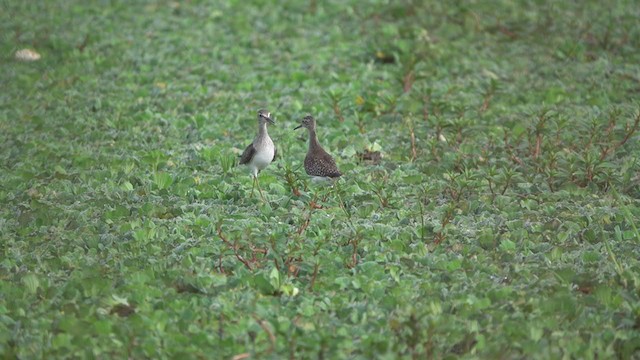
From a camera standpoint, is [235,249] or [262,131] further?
[262,131]

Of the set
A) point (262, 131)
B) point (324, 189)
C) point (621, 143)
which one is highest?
point (262, 131)

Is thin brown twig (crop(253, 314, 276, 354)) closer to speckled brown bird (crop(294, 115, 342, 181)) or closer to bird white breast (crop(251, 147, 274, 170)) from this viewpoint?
speckled brown bird (crop(294, 115, 342, 181))

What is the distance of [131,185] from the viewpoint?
7.87 metres

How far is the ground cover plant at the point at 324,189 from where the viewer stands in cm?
576

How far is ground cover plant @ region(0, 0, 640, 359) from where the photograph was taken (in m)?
5.76

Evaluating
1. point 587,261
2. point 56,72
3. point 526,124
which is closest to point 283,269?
point 587,261

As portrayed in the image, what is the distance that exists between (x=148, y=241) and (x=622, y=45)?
6672 millimetres

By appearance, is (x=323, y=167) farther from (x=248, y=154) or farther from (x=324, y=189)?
(x=248, y=154)

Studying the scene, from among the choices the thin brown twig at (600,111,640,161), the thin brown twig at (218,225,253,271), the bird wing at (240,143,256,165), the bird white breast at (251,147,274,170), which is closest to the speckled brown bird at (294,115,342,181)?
the bird white breast at (251,147,274,170)

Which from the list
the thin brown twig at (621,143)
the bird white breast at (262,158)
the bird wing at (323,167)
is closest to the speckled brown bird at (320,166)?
the bird wing at (323,167)

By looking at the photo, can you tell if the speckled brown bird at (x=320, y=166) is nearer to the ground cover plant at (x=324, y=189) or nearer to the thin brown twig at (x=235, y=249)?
the ground cover plant at (x=324, y=189)

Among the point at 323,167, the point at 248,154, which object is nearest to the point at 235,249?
the point at 323,167

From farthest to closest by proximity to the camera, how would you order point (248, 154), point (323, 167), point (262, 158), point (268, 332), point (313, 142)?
1. point (313, 142)
2. point (248, 154)
3. point (262, 158)
4. point (323, 167)
5. point (268, 332)

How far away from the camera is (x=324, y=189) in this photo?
7844 mm
